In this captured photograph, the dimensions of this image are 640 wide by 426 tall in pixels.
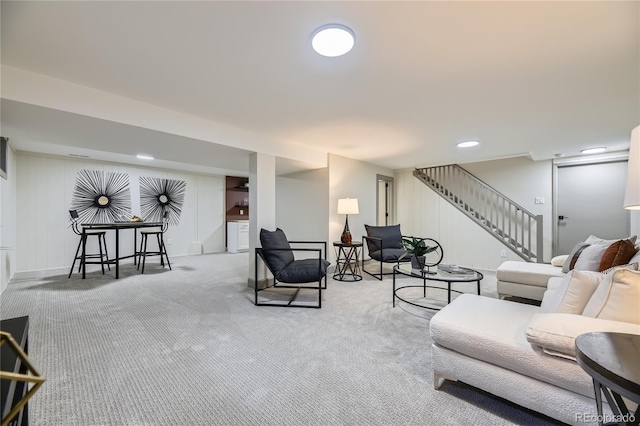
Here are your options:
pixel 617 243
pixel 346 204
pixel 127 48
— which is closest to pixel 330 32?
pixel 127 48

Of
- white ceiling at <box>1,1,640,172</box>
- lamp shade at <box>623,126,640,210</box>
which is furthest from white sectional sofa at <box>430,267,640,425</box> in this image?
white ceiling at <box>1,1,640,172</box>

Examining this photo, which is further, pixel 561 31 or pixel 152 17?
pixel 561 31

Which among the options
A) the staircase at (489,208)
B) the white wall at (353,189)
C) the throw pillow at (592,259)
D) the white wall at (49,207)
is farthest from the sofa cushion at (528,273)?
the white wall at (49,207)

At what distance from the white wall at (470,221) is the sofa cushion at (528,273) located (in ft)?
6.88

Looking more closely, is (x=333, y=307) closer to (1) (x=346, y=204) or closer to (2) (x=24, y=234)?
(1) (x=346, y=204)

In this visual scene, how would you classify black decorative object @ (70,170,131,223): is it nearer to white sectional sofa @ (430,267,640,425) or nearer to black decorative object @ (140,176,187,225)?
black decorative object @ (140,176,187,225)

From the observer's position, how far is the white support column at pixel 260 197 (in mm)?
3762

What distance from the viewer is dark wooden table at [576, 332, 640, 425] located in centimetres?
78

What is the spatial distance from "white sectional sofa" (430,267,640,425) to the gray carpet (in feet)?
0.59

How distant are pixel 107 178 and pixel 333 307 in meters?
5.39

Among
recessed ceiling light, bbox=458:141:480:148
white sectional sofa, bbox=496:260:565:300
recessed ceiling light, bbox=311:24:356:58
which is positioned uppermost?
recessed ceiling light, bbox=311:24:356:58

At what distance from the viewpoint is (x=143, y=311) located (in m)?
2.90

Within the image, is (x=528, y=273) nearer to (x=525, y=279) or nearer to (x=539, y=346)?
(x=525, y=279)

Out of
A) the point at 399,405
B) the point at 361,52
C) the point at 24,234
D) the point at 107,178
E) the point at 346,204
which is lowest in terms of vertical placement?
the point at 399,405
